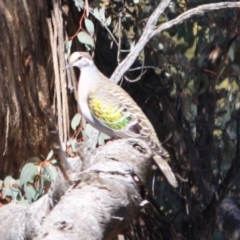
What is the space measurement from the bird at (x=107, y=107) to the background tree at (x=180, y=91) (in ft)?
0.77

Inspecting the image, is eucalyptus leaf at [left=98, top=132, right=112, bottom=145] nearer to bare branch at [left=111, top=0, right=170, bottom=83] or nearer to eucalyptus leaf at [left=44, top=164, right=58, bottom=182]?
eucalyptus leaf at [left=44, top=164, right=58, bottom=182]

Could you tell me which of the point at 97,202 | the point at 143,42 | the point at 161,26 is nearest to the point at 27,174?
the point at 143,42

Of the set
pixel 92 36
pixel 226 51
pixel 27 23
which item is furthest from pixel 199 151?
pixel 27 23

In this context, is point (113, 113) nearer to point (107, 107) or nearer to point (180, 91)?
point (107, 107)

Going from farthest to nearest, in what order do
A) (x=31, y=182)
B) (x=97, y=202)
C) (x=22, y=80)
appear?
1. (x=22, y=80)
2. (x=31, y=182)
3. (x=97, y=202)

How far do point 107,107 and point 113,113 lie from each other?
0.07 metres

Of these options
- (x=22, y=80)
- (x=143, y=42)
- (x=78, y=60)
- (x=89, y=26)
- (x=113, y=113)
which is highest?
(x=143, y=42)

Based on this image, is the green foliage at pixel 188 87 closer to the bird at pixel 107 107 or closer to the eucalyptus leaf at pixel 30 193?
the bird at pixel 107 107

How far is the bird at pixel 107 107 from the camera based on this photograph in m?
5.54

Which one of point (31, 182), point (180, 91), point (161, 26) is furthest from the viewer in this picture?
point (180, 91)

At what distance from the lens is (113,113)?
5.73m

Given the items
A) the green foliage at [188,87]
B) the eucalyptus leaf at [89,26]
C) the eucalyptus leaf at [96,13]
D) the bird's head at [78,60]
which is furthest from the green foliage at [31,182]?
the green foliage at [188,87]

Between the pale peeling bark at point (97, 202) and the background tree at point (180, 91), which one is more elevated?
the pale peeling bark at point (97, 202)

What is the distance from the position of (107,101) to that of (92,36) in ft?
1.78
